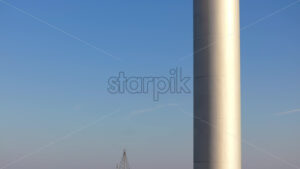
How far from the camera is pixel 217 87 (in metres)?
35.1

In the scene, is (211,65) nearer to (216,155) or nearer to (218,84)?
(218,84)

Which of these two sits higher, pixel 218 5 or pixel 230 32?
pixel 218 5

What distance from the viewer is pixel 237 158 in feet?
115

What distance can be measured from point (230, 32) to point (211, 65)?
3.02 m

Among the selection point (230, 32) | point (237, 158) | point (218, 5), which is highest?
point (218, 5)

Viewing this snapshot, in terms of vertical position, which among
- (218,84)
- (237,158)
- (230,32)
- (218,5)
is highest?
(218,5)

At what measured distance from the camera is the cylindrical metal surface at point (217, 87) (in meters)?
34.7

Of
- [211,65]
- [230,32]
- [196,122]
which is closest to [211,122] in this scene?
[196,122]

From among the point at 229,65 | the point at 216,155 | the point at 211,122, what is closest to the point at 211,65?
the point at 229,65

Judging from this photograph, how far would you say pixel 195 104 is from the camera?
36.1m

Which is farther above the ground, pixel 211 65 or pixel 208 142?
pixel 211 65

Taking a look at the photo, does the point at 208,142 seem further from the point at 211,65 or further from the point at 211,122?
the point at 211,65

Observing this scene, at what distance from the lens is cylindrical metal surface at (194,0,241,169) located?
1367 inches

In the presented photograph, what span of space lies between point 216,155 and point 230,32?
963 cm
